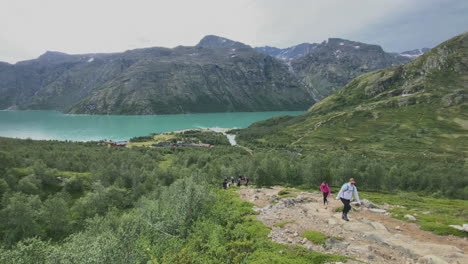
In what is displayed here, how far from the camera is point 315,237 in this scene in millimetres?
22188

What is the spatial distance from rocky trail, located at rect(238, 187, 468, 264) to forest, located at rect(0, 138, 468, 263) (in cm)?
229

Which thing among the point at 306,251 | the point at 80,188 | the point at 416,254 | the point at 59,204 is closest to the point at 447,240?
the point at 416,254

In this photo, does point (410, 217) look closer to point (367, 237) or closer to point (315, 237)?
point (367, 237)

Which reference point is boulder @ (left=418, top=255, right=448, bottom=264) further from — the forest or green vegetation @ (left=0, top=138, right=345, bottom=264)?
the forest

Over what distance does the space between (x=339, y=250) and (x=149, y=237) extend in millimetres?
21653

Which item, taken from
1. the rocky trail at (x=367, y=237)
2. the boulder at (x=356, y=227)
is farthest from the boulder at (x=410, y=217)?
the boulder at (x=356, y=227)

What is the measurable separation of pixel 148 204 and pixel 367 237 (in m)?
45.9

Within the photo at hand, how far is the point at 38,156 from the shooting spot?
418 feet

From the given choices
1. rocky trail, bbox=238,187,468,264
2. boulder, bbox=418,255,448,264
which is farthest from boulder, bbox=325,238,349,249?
boulder, bbox=418,255,448,264

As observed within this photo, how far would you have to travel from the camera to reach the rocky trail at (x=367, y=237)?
735 inches

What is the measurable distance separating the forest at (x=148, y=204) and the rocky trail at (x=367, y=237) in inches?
90.0

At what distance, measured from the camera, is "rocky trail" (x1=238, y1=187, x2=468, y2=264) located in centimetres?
1867

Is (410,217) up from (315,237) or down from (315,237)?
down

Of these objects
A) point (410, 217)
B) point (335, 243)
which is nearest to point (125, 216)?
point (335, 243)
